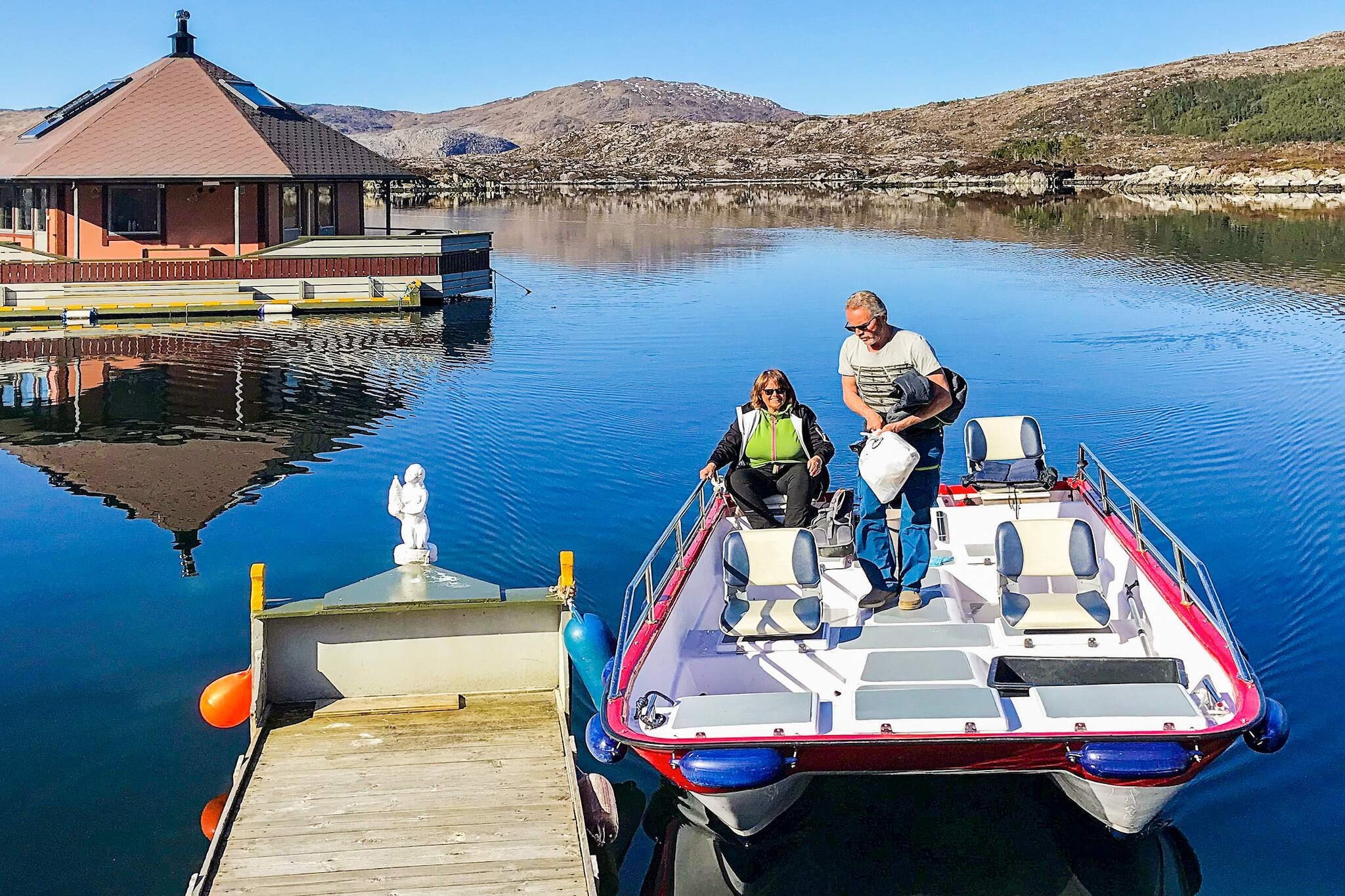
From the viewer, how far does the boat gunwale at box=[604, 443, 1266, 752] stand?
741 centimetres

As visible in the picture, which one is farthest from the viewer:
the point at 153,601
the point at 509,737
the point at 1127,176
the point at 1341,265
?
the point at 1127,176

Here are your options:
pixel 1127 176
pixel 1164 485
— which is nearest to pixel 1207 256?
pixel 1164 485

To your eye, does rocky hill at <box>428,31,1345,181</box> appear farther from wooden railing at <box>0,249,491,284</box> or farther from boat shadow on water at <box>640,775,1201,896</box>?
boat shadow on water at <box>640,775,1201,896</box>

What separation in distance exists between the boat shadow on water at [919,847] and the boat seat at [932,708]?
1.11 metres

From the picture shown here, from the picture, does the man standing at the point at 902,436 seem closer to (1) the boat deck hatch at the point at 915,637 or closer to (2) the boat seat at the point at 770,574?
(1) the boat deck hatch at the point at 915,637

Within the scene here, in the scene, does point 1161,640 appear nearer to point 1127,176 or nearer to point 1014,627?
point 1014,627

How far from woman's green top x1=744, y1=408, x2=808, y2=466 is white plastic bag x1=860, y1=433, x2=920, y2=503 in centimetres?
108

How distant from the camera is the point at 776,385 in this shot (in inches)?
415

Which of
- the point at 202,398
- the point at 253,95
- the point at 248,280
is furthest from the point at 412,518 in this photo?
the point at 253,95

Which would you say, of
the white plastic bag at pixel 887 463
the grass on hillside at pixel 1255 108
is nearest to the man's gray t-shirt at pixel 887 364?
the white plastic bag at pixel 887 463

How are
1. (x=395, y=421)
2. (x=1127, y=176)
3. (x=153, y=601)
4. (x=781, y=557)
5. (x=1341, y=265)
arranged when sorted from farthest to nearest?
1. (x=1127, y=176)
2. (x=1341, y=265)
3. (x=395, y=421)
4. (x=153, y=601)
5. (x=781, y=557)

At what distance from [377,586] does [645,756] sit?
2989 mm

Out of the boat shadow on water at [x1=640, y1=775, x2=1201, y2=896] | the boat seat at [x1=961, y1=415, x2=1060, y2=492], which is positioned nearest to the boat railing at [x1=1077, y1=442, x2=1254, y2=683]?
the boat seat at [x1=961, y1=415, x2=1060, y2=492]

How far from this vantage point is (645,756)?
7.79 m
